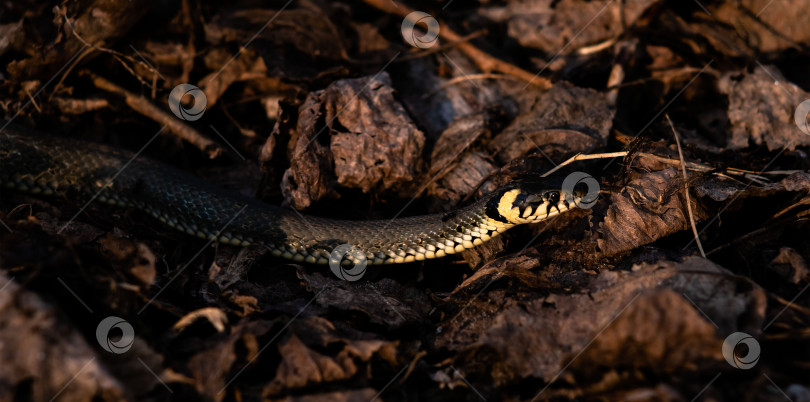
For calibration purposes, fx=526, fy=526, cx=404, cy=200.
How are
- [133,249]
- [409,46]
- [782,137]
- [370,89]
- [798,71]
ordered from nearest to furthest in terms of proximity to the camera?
[133,249] → [782,137] → [370,89] → [798,71] → [409,46]

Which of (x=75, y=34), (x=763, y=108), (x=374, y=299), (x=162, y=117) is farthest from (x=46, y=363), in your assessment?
(x=763, y=108)

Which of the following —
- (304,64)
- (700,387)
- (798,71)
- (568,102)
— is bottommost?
(304,64)

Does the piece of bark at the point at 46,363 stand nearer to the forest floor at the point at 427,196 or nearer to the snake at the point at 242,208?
the forest floor at the point at 427,196

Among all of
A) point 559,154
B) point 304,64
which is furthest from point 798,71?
point 304,64

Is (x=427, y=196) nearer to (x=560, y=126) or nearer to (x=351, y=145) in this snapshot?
(x=351, y=145)

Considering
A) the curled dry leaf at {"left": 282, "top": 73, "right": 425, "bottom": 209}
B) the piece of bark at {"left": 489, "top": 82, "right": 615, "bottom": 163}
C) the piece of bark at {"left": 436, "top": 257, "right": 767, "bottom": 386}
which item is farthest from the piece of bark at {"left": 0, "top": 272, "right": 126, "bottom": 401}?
the piece of bark at {"left": 489, "top": 82, "right": 615, "bottom": 163}

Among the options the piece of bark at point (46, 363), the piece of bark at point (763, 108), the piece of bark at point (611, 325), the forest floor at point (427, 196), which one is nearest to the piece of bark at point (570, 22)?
the forest floor at point (427, 196)

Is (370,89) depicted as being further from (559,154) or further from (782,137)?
(782,137)
